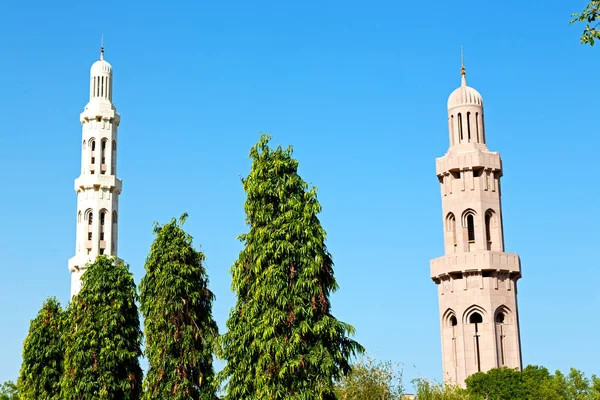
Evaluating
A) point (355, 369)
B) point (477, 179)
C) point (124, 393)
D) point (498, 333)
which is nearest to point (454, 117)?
point (477, 179)

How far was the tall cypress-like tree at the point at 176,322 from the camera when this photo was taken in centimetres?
3669

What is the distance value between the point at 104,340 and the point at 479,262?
96.3 feet

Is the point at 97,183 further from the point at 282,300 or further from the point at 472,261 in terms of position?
the point at 282,300

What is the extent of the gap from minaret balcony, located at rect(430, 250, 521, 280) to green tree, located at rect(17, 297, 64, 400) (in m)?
25.7

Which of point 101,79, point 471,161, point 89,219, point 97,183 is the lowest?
point 89,219

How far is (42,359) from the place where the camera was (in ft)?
155

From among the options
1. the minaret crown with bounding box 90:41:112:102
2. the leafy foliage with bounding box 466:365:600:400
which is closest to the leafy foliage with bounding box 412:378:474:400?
the leafy foliage with bounding box 466:365:600:400

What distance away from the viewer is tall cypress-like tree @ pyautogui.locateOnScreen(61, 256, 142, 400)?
3912 centimetres

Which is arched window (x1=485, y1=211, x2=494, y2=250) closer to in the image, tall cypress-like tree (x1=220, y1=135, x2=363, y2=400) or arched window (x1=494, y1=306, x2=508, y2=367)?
arched window (x1=494, y1=306, x2=508, y2=367)

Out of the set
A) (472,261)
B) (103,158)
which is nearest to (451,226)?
(472,261)

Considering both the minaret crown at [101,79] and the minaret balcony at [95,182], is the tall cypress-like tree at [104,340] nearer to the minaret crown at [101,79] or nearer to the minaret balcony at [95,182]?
the minaret balcony at [95,182]

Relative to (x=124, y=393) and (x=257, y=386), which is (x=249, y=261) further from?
(x=124, y=393)

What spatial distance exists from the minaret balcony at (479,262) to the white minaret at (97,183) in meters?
23.3

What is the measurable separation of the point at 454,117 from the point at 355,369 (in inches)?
1147
